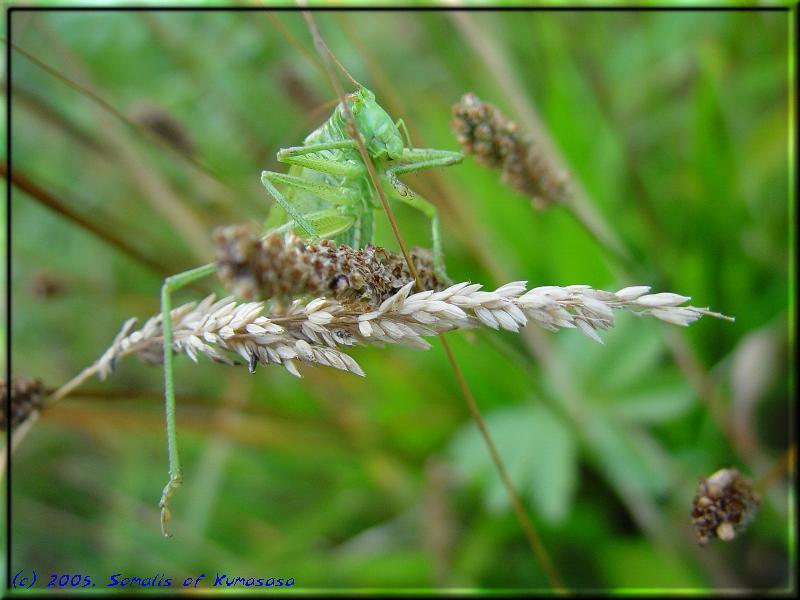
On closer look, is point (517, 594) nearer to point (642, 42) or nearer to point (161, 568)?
point (161, 568)

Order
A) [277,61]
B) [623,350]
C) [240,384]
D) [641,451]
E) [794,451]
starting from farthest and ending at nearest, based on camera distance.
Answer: [277,61] → [240,384] → [623,350] → [641,451] → [794,451]

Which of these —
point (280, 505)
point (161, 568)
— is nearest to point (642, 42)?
point (280, 505)

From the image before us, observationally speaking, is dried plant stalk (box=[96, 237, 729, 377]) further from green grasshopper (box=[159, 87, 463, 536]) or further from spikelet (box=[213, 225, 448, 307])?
green grasshopper (box=[159, 87, 463, 536])

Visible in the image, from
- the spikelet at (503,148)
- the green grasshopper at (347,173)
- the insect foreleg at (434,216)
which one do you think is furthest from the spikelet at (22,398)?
the spikelet at (503,148)

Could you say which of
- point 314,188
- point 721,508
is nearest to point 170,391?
point 314,188

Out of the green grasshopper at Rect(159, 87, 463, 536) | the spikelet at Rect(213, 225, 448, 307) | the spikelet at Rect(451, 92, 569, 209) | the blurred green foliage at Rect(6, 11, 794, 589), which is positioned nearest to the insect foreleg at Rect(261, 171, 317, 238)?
the green grasshopper at Rect(159, 87, 463, 536)

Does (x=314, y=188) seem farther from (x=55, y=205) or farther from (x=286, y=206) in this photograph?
(x=55, y=205)
